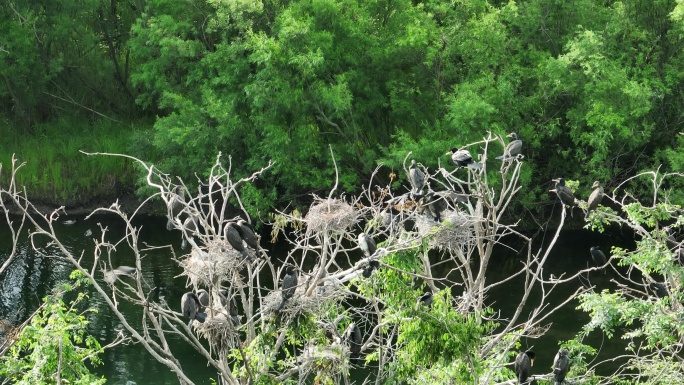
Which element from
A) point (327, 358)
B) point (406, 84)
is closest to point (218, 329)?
point (327, 358)

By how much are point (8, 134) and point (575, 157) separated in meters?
18.1

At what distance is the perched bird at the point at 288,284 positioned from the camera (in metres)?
9.04

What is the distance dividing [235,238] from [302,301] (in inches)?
36.3

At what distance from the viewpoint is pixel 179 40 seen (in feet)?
81.9

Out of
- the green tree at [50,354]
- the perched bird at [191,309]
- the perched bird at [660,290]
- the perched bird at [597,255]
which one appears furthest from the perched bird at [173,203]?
the perched bird at [660,290]

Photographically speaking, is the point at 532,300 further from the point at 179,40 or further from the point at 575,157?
the point at 179,40

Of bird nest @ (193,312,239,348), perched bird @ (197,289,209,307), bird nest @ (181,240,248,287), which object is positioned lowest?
perched bird @ (197,289,209,307)

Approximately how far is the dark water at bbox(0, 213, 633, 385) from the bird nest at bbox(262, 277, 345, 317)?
661 centimetres

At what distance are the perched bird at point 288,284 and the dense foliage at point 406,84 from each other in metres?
12.7

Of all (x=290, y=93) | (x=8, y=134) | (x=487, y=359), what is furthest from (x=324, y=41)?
(x=487, y=359)

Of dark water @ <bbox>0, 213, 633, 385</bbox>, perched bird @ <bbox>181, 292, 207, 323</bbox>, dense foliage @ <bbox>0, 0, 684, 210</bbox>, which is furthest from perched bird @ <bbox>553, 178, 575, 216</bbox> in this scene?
dense foliage @ <bbox>0, 0, 684, 210</bbox>

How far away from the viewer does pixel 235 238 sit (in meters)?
9.27

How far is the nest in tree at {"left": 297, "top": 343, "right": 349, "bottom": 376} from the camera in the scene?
358 inches

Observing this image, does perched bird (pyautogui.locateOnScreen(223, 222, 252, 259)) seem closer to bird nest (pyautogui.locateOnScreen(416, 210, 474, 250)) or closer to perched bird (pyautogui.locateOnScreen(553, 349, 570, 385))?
bird nest (pyautogui.locateOnScreen(416, 210, 474, 250))
